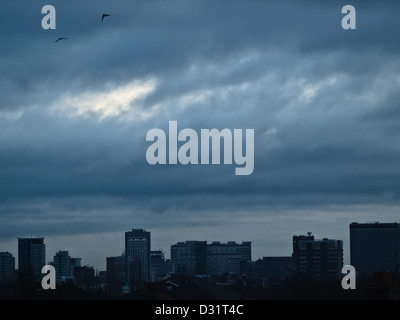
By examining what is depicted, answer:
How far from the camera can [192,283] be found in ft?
305
